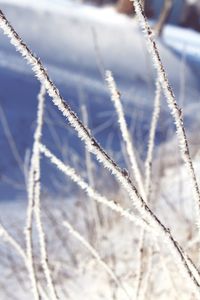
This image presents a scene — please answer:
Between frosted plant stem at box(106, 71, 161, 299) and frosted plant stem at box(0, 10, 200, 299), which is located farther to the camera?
frosted plant stem at box(106, 71, 161, 299)

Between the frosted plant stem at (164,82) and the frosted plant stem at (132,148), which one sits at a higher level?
the frosted plant stem at (132,148)

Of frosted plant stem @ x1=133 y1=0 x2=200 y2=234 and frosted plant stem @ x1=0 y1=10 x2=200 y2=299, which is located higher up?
frosted plant stem @ x1=133 y1=0 x2=200 y2=234

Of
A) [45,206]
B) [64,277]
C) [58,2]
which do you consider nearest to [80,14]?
[58,2]

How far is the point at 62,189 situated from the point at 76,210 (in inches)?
11.0

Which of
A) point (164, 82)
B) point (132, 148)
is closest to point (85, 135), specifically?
point (164, 82)

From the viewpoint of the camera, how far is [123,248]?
6.63ft

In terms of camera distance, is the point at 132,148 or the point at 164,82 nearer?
the point at 164,82

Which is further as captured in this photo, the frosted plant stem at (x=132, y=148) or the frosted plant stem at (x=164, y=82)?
the frosted plant stem at (x=132, y=148)

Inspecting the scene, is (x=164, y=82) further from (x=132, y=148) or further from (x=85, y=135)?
(x=132, y=148)

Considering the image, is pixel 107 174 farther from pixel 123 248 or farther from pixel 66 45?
pixel 66 45

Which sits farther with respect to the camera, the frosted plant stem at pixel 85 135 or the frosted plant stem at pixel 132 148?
the frosted plant stem at pixel 132 148

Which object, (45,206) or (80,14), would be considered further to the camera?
(80,14)

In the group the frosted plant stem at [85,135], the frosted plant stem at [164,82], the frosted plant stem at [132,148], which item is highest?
the frosted plant stem at [132,148]

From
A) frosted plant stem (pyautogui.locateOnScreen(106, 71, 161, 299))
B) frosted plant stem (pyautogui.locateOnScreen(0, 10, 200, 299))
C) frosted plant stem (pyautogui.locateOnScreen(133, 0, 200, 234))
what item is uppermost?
frosted plant stem (pyautogui.locateOnScreen(106, 71, 161, 299))
